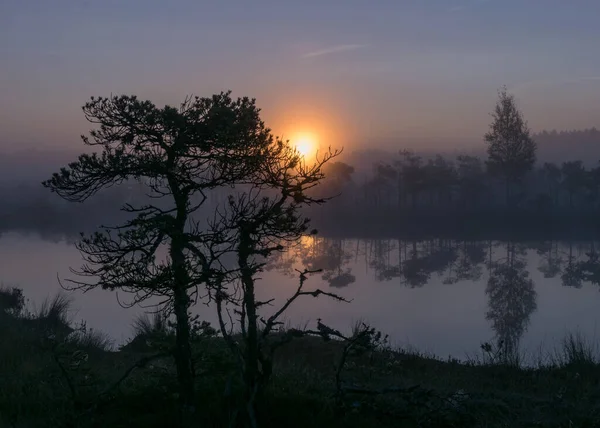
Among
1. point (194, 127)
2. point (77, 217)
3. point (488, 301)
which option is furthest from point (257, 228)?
point (77, 217)

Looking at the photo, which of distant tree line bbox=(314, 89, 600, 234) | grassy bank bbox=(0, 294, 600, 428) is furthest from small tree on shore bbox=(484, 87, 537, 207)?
grassy bank bbox=(0, 294, 600, 428)

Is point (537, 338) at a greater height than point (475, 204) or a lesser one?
lesser

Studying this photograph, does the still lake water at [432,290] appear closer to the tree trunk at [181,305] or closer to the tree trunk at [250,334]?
the tree trunk at [181,305]

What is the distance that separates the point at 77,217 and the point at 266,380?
289 feet

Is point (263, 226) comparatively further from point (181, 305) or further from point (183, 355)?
point (183, 355)

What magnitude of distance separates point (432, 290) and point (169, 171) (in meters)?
25.5

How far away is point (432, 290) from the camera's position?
1174 inches

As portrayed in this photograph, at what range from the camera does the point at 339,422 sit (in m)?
6.05

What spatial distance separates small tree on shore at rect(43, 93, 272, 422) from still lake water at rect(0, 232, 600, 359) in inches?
145

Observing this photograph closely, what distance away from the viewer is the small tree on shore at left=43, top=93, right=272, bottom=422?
5.84 m

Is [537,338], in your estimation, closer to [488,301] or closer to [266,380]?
[488,301]

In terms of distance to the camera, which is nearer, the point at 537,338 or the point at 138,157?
the point at 138,157

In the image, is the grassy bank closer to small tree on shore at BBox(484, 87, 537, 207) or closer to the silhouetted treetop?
the silhouetted treetop

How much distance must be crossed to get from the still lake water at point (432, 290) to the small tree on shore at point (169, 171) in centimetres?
370
